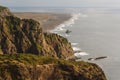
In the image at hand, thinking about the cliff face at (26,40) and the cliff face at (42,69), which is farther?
the cliff face at (26,40)

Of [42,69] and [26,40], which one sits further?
[26,40]

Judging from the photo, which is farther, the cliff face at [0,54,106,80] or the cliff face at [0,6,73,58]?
the cliff face at [0,6,73,58]

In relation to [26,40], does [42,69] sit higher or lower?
higher

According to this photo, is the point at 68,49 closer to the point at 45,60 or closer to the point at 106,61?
the point at 106,61
